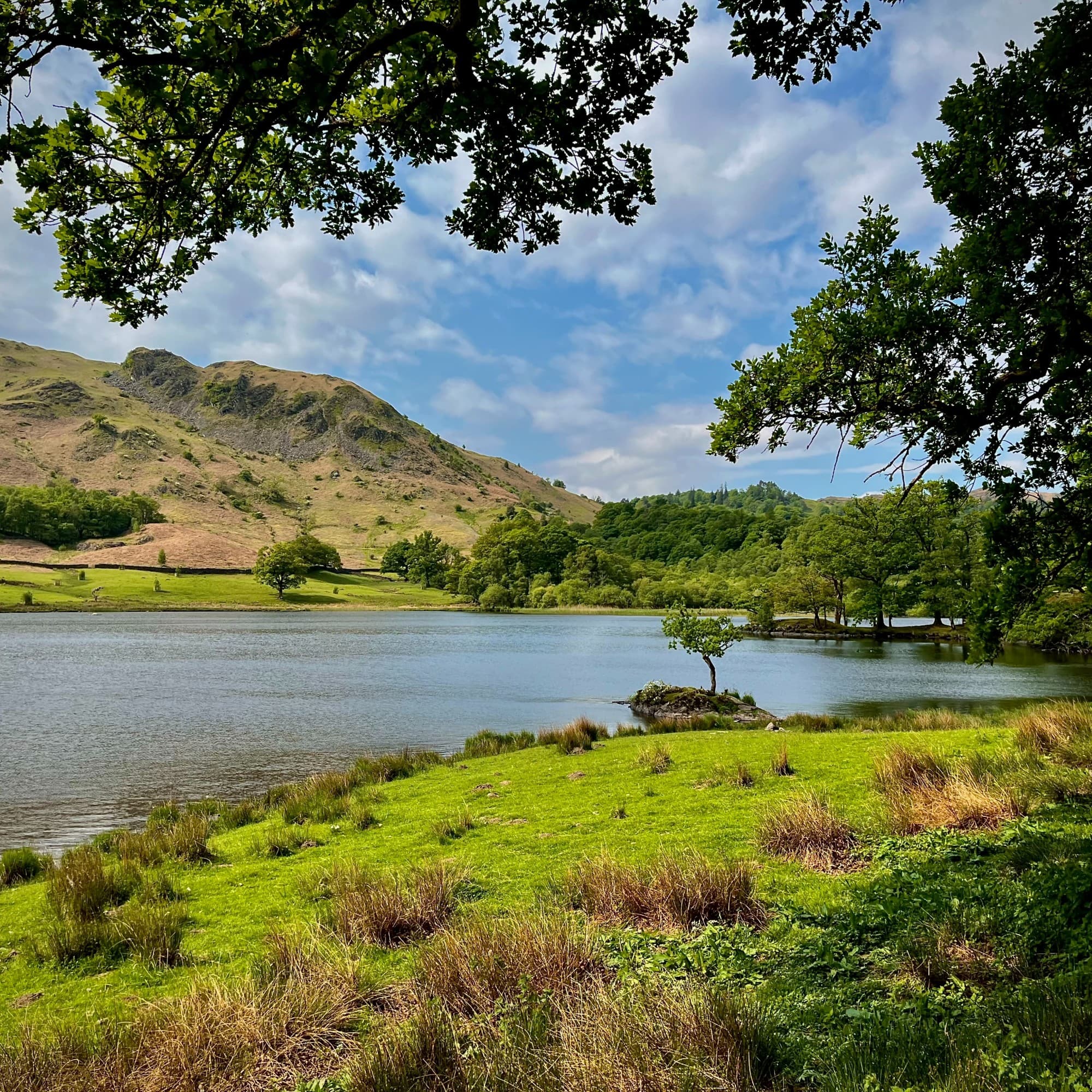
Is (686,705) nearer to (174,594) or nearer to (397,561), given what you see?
(174,594)

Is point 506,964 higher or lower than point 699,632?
lower

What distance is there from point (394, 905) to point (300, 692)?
1221 inches

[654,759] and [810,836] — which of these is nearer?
[810,836]

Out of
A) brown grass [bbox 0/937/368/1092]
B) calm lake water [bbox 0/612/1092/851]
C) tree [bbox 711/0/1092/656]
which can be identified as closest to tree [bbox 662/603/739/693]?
calm lake water [bbox 0/612/1092/851]

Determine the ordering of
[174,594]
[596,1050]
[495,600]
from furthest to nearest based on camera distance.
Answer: [495,600]
[174,594]
[596,1050]

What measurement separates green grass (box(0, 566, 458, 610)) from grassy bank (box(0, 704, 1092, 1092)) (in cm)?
10861

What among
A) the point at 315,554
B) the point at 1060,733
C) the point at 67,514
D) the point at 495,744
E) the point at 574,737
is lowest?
the point at 495,744

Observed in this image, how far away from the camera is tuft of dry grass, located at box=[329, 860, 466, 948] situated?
251 inches

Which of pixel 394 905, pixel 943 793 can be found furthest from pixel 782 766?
pixel 394 905

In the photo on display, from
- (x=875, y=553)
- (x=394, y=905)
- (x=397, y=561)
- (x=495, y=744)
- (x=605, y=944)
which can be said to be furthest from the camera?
(x=397, y=561)

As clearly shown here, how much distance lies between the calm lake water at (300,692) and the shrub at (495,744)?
2109mm

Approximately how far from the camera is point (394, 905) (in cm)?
664

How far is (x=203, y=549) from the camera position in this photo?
483 feet

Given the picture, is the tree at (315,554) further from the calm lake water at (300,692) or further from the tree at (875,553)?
the tree at (875,553)
